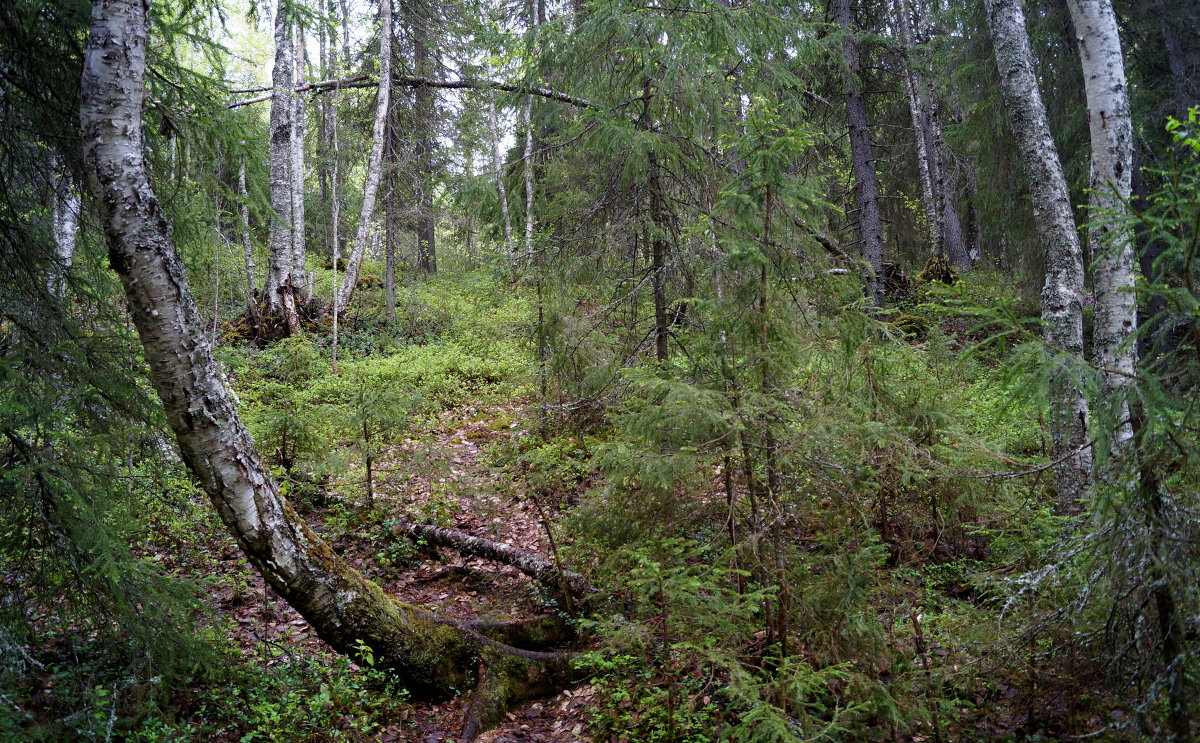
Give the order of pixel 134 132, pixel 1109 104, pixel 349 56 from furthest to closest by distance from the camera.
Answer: pixel 349 56, pixel 1109 104, pixel 134 132

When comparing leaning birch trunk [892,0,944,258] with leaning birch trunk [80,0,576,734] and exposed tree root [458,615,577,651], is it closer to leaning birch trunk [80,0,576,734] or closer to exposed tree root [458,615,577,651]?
exposed tree root [458,615,577,651]

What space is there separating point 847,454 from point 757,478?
615mm

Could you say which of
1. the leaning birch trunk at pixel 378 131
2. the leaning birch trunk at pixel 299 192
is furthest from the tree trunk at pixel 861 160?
the leaning birch trunk at pixel 299 192

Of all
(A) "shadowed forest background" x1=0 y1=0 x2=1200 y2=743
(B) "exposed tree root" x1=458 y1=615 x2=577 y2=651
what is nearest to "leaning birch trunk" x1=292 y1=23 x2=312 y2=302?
(A) "shadowed forest background" x1=0 y1=0 x2=1200 y2=743

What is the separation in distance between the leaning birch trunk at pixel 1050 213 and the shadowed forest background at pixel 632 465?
0.03 m

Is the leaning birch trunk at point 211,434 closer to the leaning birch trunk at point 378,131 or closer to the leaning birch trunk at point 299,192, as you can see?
the leaning birch trunk at point 378,131

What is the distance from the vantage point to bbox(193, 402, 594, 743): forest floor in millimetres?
4961

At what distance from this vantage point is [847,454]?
4059 millimetres

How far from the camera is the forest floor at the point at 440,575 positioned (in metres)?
4.96

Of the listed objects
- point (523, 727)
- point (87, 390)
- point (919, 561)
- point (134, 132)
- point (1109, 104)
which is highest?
point (1109, 104)

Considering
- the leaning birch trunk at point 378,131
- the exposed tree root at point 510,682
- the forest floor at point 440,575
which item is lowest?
the exposed tree root at point 510,682

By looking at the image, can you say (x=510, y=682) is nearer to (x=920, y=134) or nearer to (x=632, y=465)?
(x=632, y=465)

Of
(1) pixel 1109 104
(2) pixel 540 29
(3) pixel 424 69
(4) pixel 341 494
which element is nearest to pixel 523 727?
(4) pixel 341 494

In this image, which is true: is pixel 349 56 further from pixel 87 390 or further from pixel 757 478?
pixel 757 478
